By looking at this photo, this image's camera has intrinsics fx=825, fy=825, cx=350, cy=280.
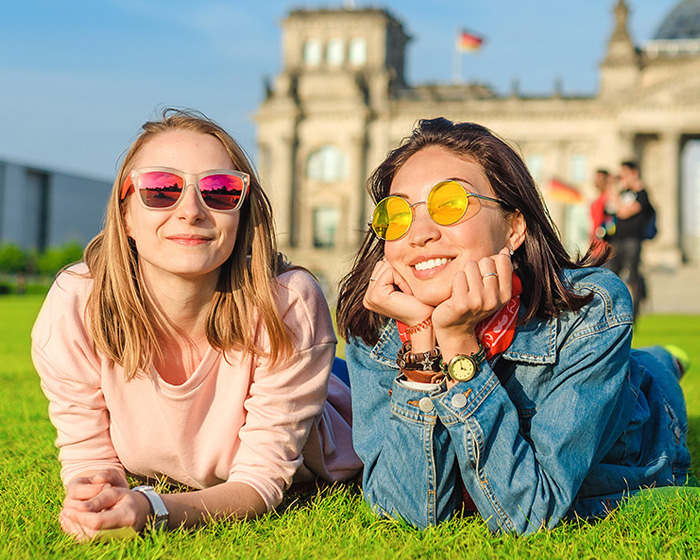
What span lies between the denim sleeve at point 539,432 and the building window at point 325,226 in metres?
48.4

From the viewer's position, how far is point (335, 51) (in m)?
52.0

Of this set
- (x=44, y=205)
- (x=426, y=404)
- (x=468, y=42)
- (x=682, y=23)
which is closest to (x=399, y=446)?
(x=426, y=404)

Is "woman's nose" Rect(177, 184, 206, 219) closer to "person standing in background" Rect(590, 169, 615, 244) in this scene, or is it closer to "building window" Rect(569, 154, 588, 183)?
"person standing in background" Rect(590, 169, 615, 244)

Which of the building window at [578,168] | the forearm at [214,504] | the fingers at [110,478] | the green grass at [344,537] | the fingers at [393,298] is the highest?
the building window at [578,168]

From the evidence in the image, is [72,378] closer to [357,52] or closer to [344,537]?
[344,537]

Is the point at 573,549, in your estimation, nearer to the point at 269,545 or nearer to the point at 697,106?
the point at 269,545

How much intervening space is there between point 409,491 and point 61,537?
1.18m

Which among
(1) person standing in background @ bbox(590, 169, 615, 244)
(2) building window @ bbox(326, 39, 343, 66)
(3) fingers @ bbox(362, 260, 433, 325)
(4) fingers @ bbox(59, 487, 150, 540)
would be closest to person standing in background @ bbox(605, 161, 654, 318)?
(1) person standing in background @ bbox(590, 169, 615, 244)

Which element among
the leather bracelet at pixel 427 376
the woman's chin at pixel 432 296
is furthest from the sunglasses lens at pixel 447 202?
the leather bracelet at pixel 427 376

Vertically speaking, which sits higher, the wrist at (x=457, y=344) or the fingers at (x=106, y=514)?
the wrist at (x=457, y=344)

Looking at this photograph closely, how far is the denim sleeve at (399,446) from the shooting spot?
270cm

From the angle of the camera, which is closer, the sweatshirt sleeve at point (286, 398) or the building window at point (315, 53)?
the sweatshirt sleeve at point (286, 398)

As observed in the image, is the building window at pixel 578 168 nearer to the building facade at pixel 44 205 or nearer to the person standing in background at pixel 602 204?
the person standing in background at pixel 602 204

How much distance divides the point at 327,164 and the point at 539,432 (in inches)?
1934
